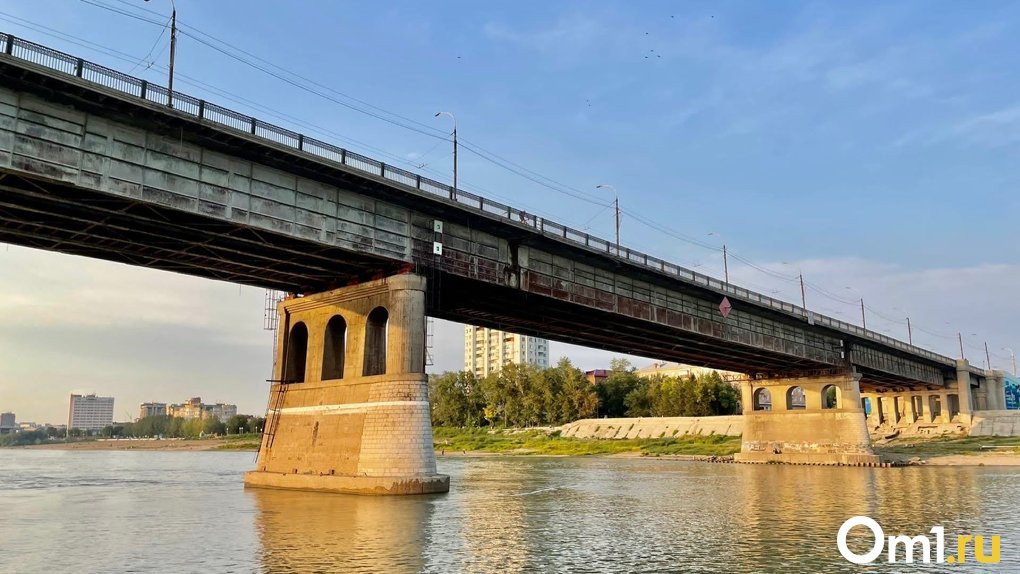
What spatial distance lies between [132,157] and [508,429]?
13714cm

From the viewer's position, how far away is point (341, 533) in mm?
27391

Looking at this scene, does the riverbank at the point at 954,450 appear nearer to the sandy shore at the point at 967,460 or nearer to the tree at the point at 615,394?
the sandy shore at the point at 967,460

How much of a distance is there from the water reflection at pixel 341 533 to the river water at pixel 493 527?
0.22 feet

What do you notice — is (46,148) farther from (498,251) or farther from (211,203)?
(498,251)

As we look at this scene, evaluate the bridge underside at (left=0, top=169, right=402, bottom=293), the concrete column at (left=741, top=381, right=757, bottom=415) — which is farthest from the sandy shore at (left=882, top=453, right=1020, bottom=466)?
the bridge underside at (left=0, top=169, right=402, bottom=293)

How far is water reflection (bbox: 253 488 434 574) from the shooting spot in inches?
844

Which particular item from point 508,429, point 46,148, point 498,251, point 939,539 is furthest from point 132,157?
point 508,429

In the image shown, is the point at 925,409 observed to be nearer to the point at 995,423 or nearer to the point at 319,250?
the point at 995,423

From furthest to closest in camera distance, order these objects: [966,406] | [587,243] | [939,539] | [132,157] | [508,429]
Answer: [508,429] < [966,406] < [587,243] < [132,157] < [939,539]

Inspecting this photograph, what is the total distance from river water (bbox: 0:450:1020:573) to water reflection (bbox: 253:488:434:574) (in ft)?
0.22

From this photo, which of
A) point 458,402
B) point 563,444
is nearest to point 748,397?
point 563,444

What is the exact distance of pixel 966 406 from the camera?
372 feet

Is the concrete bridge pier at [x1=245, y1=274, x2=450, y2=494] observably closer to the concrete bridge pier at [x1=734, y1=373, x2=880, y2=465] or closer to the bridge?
the bridge

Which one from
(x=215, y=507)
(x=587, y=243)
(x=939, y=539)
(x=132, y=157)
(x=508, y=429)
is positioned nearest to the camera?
(x=939, y=539)
